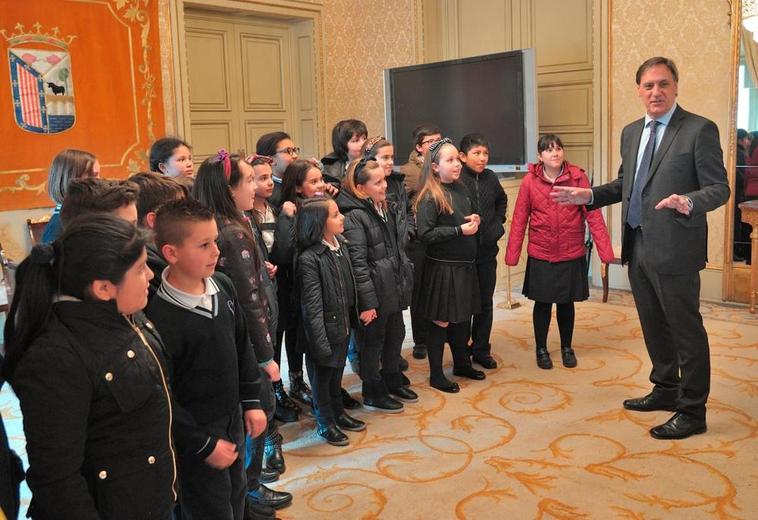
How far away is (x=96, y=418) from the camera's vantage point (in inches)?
57.3

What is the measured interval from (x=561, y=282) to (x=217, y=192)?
7.02 ft

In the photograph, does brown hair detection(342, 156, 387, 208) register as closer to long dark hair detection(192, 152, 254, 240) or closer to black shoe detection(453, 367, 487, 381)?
long dark hair detection(192, 152, 254, 240)

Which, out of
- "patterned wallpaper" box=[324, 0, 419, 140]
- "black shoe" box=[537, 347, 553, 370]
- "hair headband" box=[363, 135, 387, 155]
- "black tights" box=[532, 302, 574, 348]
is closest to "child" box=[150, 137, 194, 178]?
"hair headband" box=[363, 135, 387, 155]

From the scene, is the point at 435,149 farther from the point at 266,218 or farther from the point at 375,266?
the point at 266,218

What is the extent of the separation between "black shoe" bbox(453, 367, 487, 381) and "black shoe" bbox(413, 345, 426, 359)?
0.40 meters

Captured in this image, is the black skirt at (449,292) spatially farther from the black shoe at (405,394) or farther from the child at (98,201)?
the child at (98,201)

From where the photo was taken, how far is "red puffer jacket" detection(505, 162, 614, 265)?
399 centimetres

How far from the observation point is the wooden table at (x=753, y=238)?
4.89 metres

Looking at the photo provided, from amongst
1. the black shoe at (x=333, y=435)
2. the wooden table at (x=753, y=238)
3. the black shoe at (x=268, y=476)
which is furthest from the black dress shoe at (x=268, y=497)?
the wooden table at (x=753, y=238)

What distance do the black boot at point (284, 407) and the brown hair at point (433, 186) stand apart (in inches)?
43.5

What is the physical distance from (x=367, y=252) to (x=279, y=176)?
718 millimetres

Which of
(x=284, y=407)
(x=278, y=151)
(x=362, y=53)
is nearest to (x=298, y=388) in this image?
(x=284, y=407)

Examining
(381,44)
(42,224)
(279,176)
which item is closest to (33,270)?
(279,176)

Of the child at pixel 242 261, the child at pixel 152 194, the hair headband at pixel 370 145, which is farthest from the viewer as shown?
the hair headband at pixel 370 145
